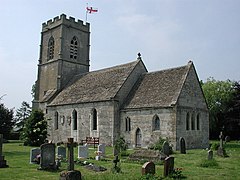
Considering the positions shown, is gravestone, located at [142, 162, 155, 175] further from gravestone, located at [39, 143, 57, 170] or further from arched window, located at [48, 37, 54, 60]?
arched window, located at [48, 37, 54, 60]

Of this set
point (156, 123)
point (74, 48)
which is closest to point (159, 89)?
point (156, 123)

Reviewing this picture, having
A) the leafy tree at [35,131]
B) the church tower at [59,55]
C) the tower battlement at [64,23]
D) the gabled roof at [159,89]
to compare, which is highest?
the tower battlement at [64,23]

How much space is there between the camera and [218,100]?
52.4 metres

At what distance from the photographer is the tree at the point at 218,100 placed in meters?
51.1

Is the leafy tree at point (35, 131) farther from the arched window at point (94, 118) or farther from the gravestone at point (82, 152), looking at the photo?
the gravestone at point (82, 152)

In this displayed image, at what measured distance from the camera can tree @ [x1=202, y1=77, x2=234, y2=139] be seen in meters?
51.1

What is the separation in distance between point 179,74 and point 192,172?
17322 millimetres

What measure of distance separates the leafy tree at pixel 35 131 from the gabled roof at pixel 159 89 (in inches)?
443

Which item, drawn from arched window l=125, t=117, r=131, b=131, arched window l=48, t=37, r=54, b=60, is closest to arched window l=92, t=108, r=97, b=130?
arched window l=125, t=117, r=131, b=131

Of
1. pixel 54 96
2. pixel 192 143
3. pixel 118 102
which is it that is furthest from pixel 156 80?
pixel 54 96

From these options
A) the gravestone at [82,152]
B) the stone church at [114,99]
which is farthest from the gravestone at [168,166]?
the stone church at [114,99]

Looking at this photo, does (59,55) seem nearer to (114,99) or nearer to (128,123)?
(114,99)

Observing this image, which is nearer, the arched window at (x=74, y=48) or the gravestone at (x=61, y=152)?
the gravestone at (x=61, y=152)

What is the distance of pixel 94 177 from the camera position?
1237 centimetres
